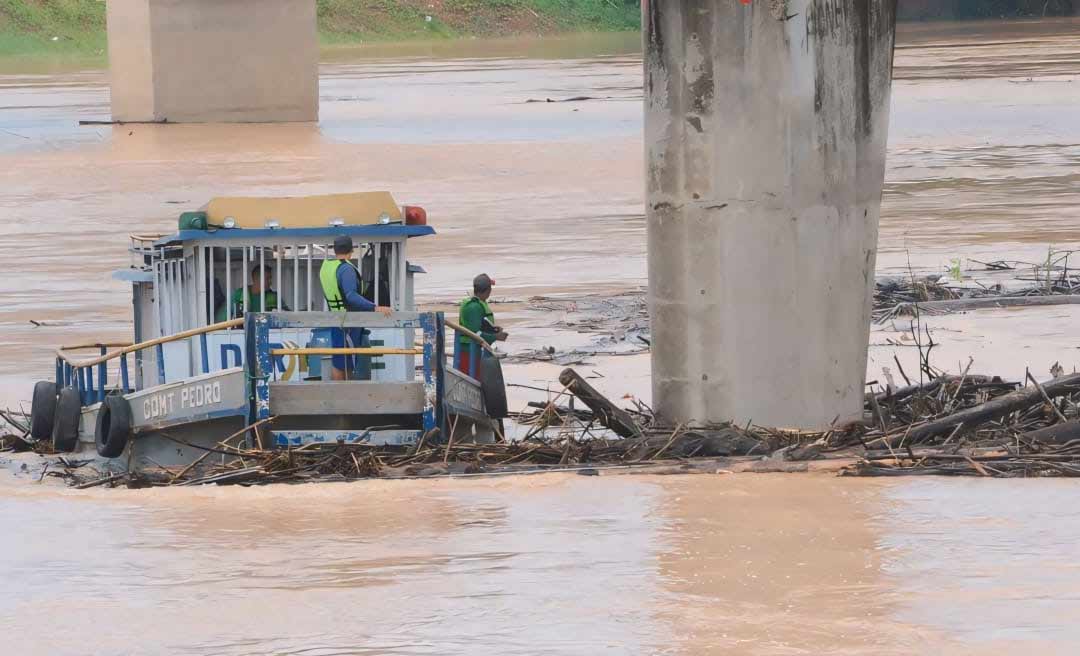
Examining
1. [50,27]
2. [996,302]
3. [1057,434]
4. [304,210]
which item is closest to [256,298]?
[304,210]

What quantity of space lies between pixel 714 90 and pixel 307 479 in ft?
12.0

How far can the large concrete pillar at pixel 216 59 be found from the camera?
141 feet

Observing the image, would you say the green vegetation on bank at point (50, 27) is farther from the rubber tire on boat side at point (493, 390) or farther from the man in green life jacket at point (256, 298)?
the rubber tire on boat side at point (493, 390)

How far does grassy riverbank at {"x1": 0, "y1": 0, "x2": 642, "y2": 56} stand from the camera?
7938 centimetres

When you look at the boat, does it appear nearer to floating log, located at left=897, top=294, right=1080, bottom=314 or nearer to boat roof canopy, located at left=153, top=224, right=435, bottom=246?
boat roof canopy, located at left=153, top=224, right=435, bottom=246

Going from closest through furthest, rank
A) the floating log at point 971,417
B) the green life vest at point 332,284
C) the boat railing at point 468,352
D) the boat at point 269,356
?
the floating log at point 971,417
the boat at point 269,356
the green life vest at point 332,284
the boat railing at point 468,352

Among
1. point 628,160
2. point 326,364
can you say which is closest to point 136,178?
point 628,160

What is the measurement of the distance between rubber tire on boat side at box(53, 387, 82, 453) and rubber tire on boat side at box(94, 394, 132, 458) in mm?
862

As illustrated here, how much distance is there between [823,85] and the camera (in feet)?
41.0

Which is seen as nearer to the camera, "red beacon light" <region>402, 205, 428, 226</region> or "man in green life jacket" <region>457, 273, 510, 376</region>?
"red beacon light" <region>402, 205, 428, 226</region>

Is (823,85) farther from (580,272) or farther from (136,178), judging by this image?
(136,178)

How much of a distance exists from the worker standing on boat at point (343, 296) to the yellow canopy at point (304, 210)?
23.4 inches

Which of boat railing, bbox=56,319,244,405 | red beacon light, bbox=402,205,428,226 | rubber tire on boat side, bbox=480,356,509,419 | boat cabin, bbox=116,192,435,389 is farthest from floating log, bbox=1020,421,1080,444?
boat railing, bbox=56,319,244,405

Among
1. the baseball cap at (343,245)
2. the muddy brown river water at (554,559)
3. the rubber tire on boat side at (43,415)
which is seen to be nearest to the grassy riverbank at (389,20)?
the muddy brown river water at (554,559)
